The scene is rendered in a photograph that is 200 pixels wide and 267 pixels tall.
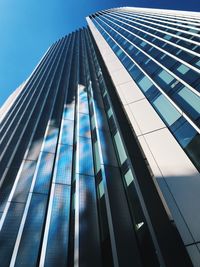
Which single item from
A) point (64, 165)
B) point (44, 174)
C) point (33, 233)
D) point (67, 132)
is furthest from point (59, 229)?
point (67, 132)

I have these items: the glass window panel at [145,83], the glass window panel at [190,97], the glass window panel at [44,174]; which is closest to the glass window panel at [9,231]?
the glass window panel at [44,174]

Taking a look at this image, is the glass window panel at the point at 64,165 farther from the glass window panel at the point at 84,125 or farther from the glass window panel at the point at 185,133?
the glass window panel at the point at 185,133

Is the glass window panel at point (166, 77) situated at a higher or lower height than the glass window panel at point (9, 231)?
higher

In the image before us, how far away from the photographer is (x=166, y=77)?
1517 centimetres

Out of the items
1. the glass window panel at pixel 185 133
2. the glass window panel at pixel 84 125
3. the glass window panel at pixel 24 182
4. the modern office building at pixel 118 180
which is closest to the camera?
the modern office building at pixel 118 180

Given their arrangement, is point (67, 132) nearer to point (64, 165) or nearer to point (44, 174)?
point (64, 165)

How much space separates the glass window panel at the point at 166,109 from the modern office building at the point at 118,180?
7 centimetres

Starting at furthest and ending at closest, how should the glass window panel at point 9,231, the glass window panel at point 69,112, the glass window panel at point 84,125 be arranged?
1. the glass window panel at point 69,112
2. the glass window panel at point 84,125
3. the glass window panel at point 9,231

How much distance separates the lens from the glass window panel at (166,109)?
11461mm

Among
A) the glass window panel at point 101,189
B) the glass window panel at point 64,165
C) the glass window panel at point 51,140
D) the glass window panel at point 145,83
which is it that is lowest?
the glass window panel at point 101,189

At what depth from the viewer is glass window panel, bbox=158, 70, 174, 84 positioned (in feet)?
47.9

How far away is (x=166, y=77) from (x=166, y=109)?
151 inches

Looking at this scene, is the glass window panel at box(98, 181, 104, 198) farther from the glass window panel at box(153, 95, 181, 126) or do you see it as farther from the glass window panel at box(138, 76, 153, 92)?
the glass window panel at box(138, 76, 153, 92)

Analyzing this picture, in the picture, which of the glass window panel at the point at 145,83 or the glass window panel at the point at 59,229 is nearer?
the glass window panel at the point at 59,229
